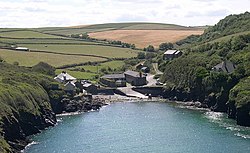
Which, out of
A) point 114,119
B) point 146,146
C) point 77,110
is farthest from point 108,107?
point 146,146

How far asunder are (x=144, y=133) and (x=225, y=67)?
41.3 m

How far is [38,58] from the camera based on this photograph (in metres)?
187

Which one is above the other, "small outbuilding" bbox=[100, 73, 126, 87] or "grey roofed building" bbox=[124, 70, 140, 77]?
"grey roofed building" bbox=[124, 70, 140, 77]

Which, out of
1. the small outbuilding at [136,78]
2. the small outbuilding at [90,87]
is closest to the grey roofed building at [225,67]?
the small outbuilding at [136,78]

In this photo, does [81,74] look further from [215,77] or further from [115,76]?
[215,77]

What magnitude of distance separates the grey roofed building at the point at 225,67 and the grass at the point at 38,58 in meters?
57.6

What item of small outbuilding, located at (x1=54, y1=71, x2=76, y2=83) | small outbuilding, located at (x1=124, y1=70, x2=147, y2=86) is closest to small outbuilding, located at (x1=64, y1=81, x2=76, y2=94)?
small outbuilding, located at (x1=54, y1=71, x2=76, y2=83)

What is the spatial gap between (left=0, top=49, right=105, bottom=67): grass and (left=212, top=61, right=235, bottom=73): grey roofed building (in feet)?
189

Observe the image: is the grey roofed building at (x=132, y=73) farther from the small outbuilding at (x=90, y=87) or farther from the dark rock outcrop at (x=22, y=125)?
the dark rock outcrop at (x=22, y=125)

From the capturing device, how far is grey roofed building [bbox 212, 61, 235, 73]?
137750 millimetres

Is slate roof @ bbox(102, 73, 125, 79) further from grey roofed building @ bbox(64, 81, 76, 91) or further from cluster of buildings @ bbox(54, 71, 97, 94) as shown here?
grey roofed building @ bbox(64, 81, 76, 91)

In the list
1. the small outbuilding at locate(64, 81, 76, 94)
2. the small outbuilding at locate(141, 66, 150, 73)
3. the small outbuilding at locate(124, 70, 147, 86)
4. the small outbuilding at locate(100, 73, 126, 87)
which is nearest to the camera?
the small outbuilding at locate(64, 81, 76, 94)

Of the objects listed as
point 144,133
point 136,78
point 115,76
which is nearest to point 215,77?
point 144,133

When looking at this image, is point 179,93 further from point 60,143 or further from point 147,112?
point 60,143
